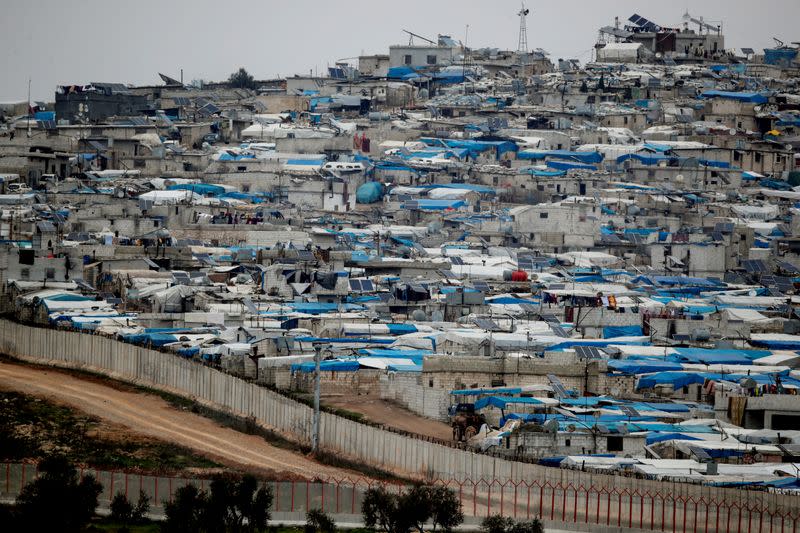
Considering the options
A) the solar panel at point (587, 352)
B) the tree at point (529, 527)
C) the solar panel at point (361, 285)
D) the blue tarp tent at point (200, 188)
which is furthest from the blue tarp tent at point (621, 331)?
the blue tarp tent at point (200, 188)

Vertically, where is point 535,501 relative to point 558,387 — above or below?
below

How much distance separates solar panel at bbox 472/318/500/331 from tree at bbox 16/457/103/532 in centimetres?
1476

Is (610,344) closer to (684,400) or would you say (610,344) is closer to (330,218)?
(684,400)

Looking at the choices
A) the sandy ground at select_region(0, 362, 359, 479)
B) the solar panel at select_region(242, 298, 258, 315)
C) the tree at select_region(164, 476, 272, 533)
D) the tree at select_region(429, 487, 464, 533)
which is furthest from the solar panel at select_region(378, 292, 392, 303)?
the tree at select_region(429, 487, 464, 533)

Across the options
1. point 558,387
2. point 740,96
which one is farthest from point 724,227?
point 558,387

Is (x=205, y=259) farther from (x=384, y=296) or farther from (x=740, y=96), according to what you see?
(x=740, y=96)

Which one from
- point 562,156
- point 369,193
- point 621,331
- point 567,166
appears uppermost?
point 562,156

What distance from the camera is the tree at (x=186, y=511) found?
30359 mm

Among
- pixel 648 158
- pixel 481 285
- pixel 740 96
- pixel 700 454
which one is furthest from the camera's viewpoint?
pixel 740 96

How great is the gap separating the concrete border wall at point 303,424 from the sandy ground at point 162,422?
671 millimetres

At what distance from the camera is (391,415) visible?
39.4 meters

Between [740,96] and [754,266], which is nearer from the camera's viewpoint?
[754,266]

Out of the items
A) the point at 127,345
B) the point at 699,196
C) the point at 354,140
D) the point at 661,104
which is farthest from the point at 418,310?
the point at 661,104

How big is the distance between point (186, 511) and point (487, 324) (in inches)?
626
